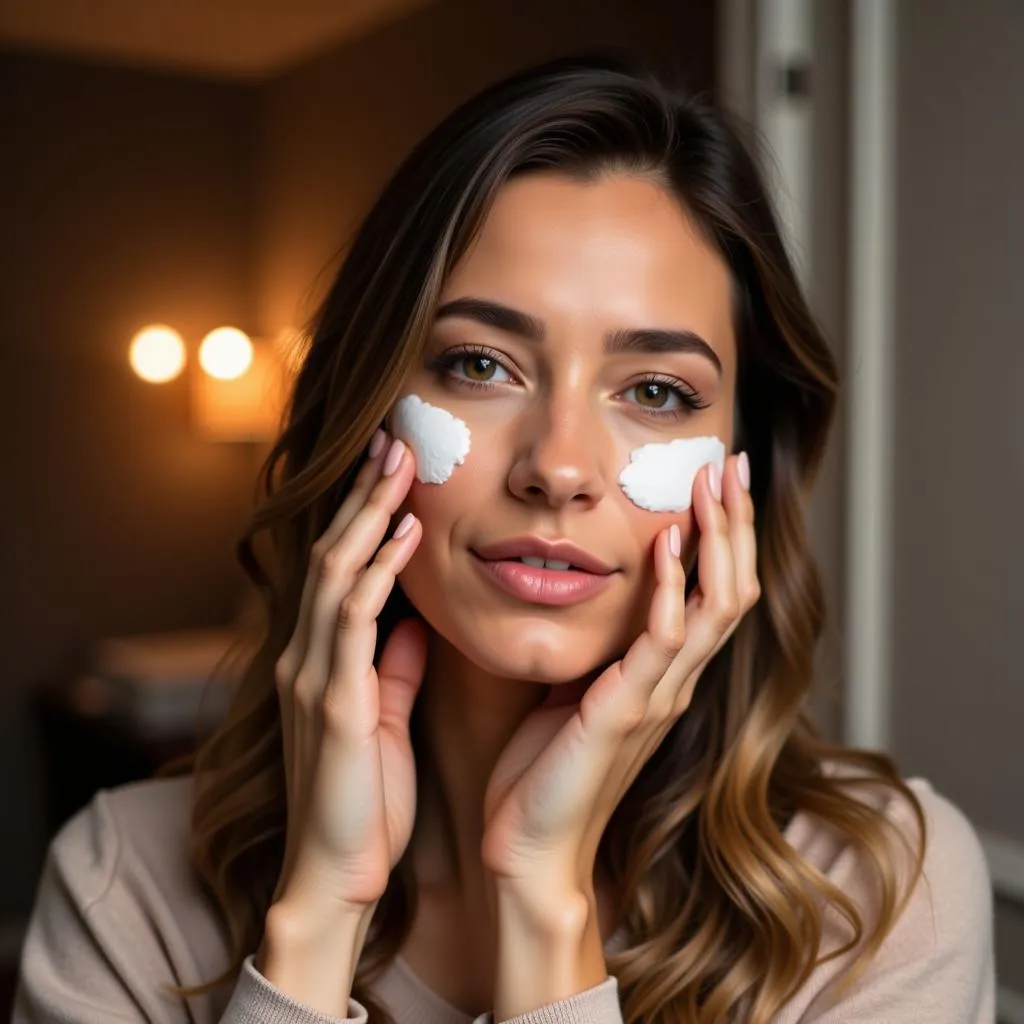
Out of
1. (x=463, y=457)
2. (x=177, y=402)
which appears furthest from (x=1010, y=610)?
(x=177, y=402)

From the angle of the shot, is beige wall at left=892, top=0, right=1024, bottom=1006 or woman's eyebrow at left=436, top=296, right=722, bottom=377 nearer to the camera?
woman's eyebrow at left=436, top=296, right=722, bottom=377

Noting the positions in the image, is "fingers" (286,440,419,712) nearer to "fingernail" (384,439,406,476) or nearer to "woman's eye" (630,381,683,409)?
"fingernail" (384,439,406,476)

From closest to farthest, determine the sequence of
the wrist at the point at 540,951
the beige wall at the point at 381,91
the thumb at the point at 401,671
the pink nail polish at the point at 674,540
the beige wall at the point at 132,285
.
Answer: the wrist at the point at 540,951 → the pink nail polish at the point at 674,540 → the thumb at the point at 401,671 → the beige wall at the point at 381,91 → the beige wall at the point at 132,285

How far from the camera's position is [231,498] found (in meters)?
4.68

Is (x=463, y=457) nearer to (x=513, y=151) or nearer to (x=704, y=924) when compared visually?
(x=513, y=151)

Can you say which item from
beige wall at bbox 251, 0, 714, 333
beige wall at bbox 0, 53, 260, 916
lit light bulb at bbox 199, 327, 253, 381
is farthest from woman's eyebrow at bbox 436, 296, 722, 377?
beige wall at bbox 0, 53, 260, 916

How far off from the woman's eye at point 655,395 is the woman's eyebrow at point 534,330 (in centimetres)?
4

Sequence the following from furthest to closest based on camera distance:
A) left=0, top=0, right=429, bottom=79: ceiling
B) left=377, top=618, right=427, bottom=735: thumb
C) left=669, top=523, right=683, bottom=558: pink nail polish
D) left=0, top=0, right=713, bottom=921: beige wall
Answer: left=0, top=0, right=713, bottom=921: beige wall < left=0, top=0, right=429, bottom=79: ceiling < left=377, top=618, right=427, bottom=735: thumb < left=669, top=523, right=683, bottom=558: pink nail polish

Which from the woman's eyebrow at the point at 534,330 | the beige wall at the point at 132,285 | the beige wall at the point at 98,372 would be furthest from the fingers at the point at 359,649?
the beige wall at the point at 98,372

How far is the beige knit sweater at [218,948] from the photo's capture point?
3.76 feet

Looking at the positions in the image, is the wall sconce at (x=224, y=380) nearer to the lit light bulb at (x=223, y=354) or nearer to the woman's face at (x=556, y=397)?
the lit light bulb at (x=223, y=354)

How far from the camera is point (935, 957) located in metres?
1.18

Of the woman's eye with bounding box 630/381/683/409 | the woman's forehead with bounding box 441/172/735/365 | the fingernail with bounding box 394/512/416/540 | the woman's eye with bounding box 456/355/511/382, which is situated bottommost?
the fingernail with bounding box 394/512/416/540

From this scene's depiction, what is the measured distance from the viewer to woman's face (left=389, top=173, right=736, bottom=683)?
3.76 feet
